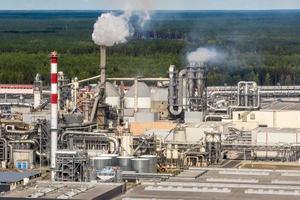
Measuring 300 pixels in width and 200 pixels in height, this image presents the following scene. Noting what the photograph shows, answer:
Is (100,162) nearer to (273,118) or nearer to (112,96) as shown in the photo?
(273,118)

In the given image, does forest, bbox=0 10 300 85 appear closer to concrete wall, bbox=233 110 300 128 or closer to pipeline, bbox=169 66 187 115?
pipeline, bbox=169 66 187 115

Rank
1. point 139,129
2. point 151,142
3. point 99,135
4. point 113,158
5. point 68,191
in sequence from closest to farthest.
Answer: point 68,191
point 113,158
point 151,142
point 99,135
point 139,129

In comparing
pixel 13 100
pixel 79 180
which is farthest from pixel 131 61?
pixel 79 180

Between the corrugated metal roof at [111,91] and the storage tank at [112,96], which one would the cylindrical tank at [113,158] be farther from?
the corrugated metal roof at [111,91]

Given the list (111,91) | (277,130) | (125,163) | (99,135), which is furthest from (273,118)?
(125,163)

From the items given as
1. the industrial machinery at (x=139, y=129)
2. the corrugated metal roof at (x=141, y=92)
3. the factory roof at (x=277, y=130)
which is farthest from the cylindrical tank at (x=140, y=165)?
the corrugated metal roof at (x=141, y=92)

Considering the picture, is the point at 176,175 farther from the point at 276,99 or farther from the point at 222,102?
the point at 276,99
